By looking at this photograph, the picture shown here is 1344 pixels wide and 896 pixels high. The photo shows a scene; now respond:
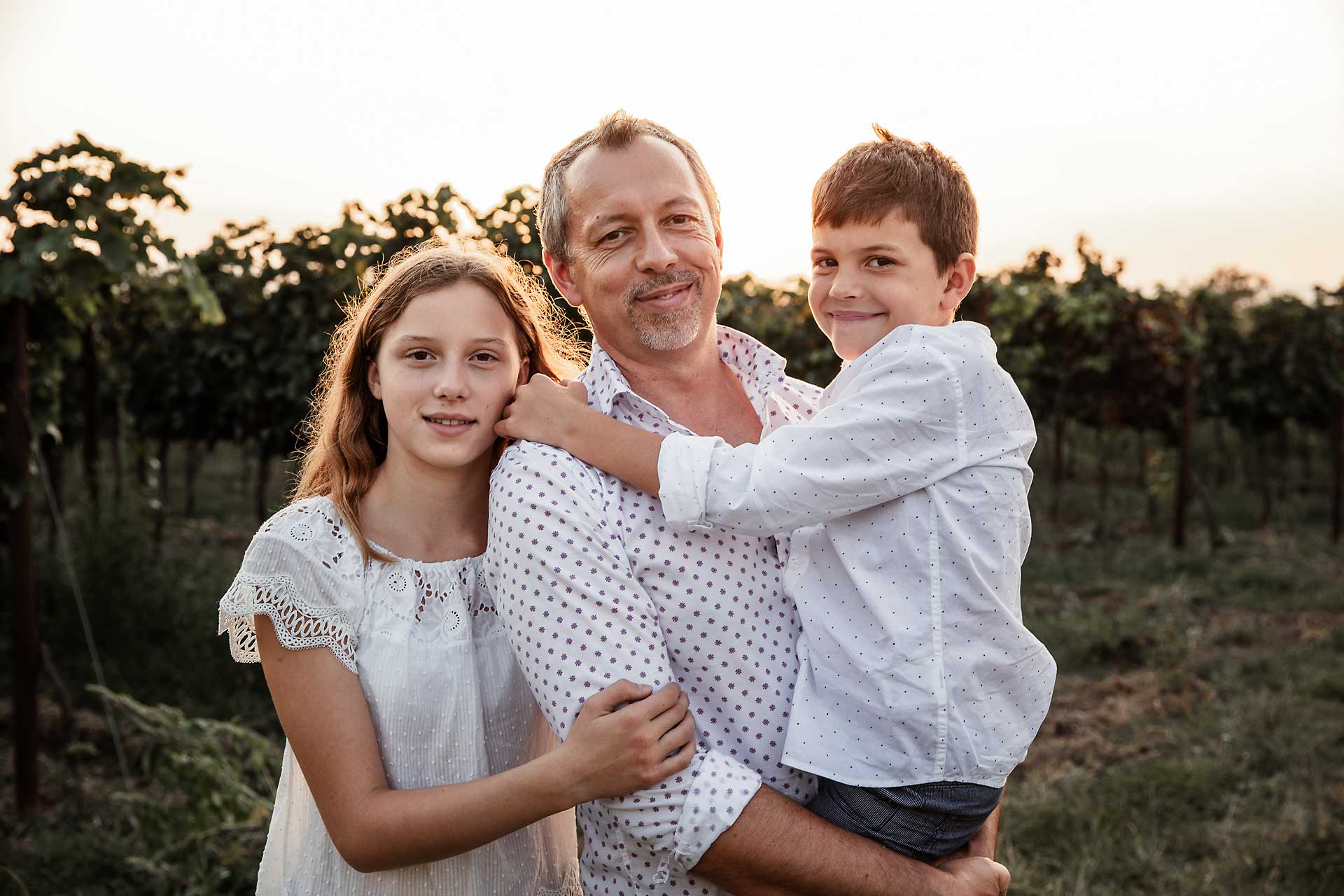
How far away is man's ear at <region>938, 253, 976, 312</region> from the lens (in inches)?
75.7

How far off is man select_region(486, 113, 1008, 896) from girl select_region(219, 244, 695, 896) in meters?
0.10

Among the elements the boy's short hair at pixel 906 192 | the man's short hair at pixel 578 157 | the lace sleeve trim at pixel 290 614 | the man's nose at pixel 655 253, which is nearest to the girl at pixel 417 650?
the lace sleeve trim at pixel 290 614

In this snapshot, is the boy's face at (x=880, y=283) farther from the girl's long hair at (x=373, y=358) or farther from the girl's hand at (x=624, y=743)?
the girl's hand at (x=624, y=743)

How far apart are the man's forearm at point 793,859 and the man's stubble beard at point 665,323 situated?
882 millimetres

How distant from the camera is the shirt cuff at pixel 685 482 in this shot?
1627mm

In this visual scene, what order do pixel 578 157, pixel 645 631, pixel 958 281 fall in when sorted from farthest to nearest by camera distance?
pixel 578 157 → pixel 958 281 → pixel 645 631

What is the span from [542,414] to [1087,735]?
193 inches

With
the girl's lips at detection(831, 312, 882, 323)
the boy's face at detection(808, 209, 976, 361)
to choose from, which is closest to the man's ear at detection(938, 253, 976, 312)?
the boy's face at detection(808, 209, 976, 361)

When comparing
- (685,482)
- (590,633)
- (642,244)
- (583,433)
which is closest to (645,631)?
(590,633)

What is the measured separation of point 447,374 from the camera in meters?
1.81

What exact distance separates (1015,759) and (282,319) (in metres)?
5.33

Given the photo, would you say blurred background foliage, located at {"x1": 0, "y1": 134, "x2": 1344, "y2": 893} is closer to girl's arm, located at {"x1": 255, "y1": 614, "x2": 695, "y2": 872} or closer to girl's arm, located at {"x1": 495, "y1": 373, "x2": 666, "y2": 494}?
girl's arm, located at {"x1": 495, "y1": 373, "x2": 666, "y2": 494}

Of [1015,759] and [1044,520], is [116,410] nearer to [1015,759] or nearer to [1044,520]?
[1015,759]

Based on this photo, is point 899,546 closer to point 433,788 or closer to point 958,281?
point 958,281
